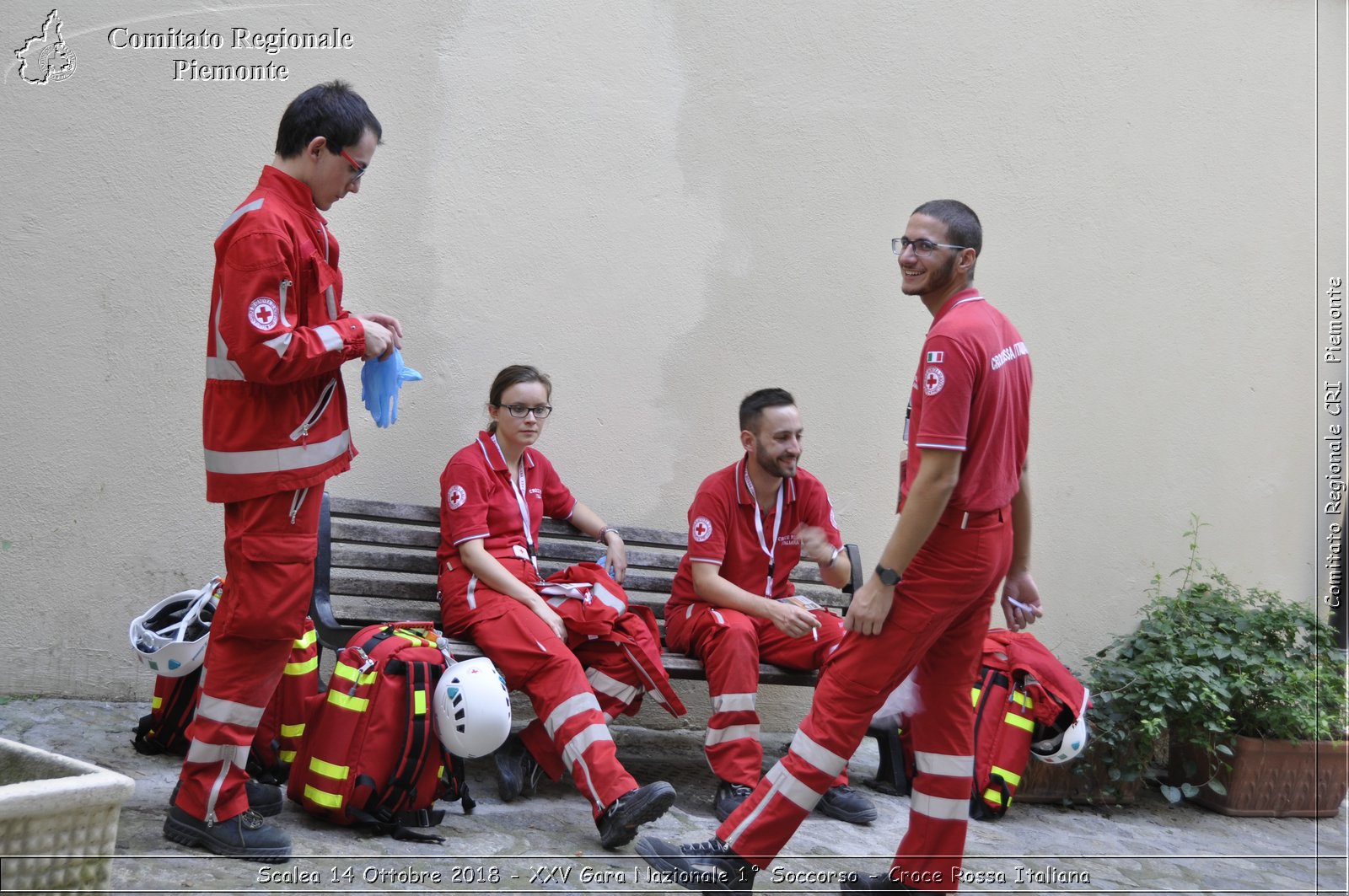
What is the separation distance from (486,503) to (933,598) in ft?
6.39

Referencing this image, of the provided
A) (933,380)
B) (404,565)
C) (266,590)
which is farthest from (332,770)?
(933,380)

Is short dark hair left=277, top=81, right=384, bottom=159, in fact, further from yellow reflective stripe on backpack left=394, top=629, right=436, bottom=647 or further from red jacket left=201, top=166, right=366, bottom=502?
yellow reflective stripe on backpack left=394, top=629, right=436, bottom=647

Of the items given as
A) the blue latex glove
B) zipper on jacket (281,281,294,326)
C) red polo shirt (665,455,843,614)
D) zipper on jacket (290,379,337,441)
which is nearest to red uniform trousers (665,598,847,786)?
red polo shirt (665,455,843,614)

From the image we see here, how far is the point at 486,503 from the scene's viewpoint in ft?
14.8

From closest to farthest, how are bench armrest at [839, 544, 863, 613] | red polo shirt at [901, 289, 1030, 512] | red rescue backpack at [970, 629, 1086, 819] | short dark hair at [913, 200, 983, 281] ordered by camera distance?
red polo shirt at [901, 289, 1030, 512], short dark hair at [913, 200, 983, 281], red rescue backpack at [970, 629, 1086, 819], bench armrest at [839, 544, 863, 613]

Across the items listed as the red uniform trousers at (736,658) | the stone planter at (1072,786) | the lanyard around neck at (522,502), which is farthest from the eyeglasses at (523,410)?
the stone planter at (1072,786)

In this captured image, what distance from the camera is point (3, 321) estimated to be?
4.78 m

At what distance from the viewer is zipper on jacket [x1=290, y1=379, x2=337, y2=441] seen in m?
3.37

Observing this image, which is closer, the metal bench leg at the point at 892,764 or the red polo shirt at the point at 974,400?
A: the red polo shirt at the point at 974,400

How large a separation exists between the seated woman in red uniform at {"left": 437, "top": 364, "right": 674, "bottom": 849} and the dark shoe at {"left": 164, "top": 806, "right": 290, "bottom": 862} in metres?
0.99

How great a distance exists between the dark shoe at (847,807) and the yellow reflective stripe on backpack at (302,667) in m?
1.98

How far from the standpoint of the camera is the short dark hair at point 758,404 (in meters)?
4.70

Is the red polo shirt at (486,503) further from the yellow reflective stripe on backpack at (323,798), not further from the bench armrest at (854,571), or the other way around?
the bench armrest at (854,571)

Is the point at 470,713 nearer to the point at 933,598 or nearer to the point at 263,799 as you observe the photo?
the point at 263,799
